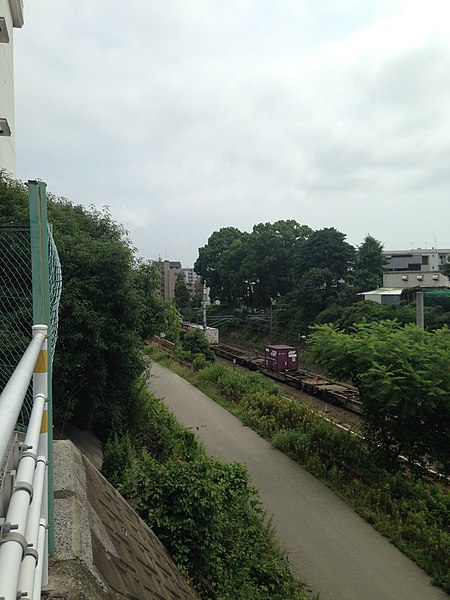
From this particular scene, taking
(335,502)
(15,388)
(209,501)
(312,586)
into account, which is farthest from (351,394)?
(15,388)

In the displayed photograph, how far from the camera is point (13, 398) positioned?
0.99 meters

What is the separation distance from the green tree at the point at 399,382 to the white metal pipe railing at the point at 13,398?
310 inches

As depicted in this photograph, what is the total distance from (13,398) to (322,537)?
25.7 feet

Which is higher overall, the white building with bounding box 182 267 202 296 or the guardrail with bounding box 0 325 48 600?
the white building with bounding box 182 267 202 296

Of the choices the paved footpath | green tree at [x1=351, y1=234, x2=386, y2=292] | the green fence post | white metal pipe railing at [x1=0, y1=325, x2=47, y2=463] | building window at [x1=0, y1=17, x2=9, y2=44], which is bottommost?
the paved footpath

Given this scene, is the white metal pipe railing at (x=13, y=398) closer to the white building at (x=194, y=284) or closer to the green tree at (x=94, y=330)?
the green tree at (x=94, y=330)

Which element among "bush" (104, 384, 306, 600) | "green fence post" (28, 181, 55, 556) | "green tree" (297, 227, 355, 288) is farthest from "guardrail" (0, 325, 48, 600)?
"green tree" (297, 227, 355, 288)

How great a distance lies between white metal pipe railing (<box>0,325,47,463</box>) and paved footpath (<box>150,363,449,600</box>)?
6.31 metres

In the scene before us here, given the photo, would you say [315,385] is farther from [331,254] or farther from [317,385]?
[331,254]

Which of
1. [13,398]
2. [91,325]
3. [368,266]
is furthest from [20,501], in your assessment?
[368,266]

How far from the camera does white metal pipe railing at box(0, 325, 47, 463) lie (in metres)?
0.81

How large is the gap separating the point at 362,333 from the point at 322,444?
9.66ft

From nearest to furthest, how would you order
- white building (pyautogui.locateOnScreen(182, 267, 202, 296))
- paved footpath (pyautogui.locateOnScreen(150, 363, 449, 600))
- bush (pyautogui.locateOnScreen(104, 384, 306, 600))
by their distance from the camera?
bush (pyautogui.locateOnScreen(104, 384, 306, 600))
paved footpath (pyautogui.locateOnScreen(150, 363, 449, 600))
white building (pyautogui.locateOnScreen(182, 267, 202, 296))

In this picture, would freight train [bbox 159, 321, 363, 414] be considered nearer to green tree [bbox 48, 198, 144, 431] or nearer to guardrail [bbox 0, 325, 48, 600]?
green tree [bbox 48, 198, 144, 431]
